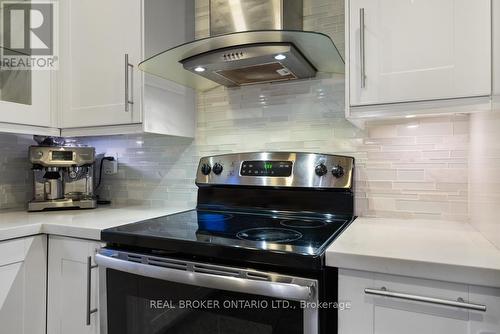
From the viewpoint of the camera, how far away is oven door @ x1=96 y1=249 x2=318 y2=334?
821 mm

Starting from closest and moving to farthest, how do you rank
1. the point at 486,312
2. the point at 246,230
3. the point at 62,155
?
1. the point at 486,312
2. the point at 246,230
3. the point at 62,155

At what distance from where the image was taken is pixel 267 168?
143 cm

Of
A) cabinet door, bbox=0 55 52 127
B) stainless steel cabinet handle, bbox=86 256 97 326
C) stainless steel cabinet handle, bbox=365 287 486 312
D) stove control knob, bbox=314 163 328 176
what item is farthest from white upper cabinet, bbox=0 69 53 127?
stainless steel cabinet handle, bbox=365 287 486 312

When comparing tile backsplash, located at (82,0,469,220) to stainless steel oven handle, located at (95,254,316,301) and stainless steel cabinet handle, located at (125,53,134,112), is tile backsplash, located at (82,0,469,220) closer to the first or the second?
stainless steel cabinet handle, located at (125,53,134,112)

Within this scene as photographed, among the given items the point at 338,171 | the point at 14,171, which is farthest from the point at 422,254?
the point at 14,171

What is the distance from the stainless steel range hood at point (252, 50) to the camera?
1.11 m

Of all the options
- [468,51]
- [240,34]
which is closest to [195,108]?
[240,34]

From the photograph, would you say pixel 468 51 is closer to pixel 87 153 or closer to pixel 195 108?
pixel 195 108

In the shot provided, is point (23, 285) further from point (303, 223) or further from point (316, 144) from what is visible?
point (316, 144)

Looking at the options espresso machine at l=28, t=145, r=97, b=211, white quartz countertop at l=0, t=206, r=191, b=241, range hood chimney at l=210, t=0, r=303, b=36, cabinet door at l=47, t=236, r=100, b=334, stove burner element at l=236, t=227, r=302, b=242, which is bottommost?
cabinet door at l=47, t=236, r=100, b=334

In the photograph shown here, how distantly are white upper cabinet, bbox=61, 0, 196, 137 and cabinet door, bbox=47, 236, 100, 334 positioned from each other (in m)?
0.53

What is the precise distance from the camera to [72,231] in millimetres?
1227

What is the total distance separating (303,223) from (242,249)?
1.40ft

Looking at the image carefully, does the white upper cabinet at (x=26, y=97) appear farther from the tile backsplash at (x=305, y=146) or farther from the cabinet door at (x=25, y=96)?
the tile backsplash at (x=305, y=146)
